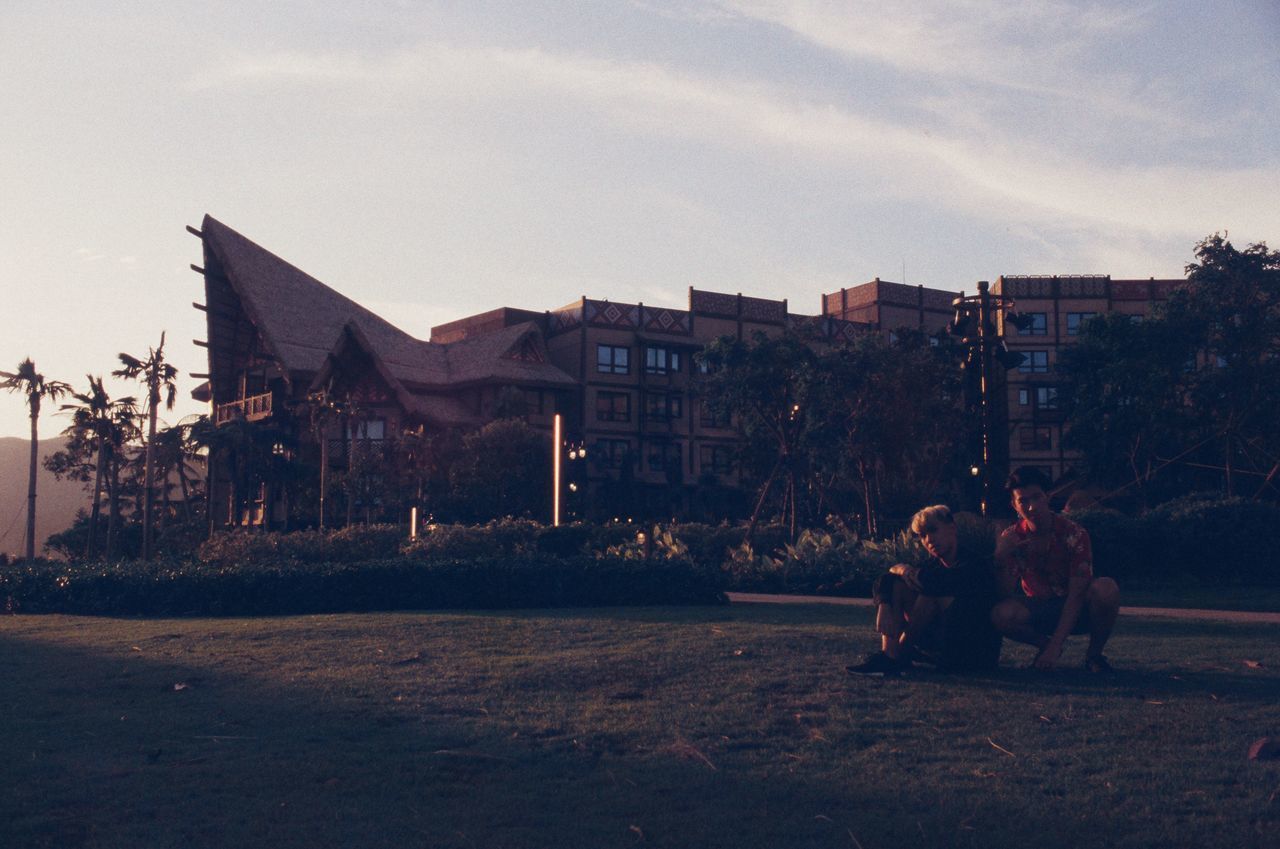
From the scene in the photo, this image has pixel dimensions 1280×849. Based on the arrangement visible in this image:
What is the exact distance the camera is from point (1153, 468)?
155 feet

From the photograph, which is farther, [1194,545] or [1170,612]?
[1194,545]

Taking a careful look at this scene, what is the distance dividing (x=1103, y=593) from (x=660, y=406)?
187 ft

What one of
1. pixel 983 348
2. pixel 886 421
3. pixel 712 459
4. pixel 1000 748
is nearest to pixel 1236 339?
pixel 886 421

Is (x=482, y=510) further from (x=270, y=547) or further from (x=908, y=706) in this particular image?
(x=908, y=706)

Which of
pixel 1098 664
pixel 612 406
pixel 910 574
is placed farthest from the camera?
pixel 612 406

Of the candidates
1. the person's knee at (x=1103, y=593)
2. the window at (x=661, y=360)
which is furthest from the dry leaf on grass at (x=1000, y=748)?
the window at (x=661, y=360)

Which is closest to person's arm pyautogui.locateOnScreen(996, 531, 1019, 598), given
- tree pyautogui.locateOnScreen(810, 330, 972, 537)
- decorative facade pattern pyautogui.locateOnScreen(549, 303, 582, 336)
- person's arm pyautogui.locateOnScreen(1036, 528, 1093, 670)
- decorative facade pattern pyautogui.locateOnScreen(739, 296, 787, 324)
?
person's arm pyautogui.locateOnScreen(1036, 528, 1093, 670)

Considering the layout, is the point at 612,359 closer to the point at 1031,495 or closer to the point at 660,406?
the point at 660,406

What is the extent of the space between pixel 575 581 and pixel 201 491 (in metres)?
46.7

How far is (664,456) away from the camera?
64.3m

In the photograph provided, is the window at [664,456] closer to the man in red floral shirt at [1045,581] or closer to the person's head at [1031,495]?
the man in red floral shirt at [1045,581]

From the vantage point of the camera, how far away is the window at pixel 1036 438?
74.8m

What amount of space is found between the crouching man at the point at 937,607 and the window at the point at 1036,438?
70909 millimetres

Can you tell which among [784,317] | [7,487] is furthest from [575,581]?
[7,487]
